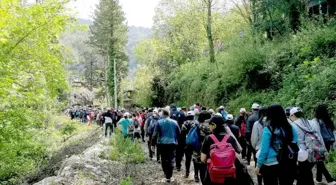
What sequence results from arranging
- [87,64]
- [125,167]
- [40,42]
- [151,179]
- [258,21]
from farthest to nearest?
[87,64] < [258,21] < [40,42] < [125,167] < [151,179]

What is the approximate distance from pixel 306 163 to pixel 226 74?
15007 millimetres

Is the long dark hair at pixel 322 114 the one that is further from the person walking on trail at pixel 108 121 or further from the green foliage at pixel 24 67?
the person walking on trail at pixel 108 121

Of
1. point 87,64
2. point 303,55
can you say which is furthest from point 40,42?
point 87,64

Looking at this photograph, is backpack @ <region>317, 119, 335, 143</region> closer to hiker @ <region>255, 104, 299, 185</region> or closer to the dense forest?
→ hiker @ <region>255, 104, 299, 185</region>

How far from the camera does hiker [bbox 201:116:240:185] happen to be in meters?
4.90

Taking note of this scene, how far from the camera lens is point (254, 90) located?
18.5 metres

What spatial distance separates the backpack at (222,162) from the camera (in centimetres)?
489

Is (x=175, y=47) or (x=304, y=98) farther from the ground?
(x=175, y=47)

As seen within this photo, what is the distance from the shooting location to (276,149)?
5.26 m

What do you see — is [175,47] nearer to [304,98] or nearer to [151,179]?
[304,98]

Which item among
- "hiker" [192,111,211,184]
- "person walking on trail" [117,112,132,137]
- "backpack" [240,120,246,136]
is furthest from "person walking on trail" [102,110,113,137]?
"hiker" [192,111,211,184]

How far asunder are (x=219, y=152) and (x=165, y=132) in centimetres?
428

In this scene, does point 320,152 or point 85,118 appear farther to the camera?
point 85,118

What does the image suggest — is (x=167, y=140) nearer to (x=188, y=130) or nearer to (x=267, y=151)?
(x=188, y=130)
